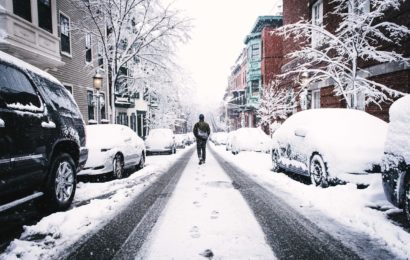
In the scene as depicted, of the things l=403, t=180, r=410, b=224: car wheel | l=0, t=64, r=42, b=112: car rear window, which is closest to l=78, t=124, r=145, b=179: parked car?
l=0, t=64, r=42, b=112: car rear window

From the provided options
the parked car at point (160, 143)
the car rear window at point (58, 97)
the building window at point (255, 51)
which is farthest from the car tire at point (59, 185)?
the building window at point (255, 51)

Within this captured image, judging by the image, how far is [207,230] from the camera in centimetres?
410

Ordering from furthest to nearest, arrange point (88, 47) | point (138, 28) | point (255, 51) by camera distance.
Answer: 1. point (255, 51)
2. point (88, 47)
3. point (138, 28)

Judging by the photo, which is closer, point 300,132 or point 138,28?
point 300,132

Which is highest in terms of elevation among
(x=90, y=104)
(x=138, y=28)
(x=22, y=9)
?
(x=138, y=28)

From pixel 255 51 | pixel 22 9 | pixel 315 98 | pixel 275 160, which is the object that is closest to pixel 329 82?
pixel 315 98

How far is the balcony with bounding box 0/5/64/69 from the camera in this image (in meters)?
10.1

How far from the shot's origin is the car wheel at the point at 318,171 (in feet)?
21.4

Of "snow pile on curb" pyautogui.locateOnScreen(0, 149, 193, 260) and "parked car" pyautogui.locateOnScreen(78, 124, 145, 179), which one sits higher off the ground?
"parked car" pyautogui.locateOnScreen(78, 124, 145, 179)

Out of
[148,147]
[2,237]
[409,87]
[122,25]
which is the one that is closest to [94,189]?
[2,237]

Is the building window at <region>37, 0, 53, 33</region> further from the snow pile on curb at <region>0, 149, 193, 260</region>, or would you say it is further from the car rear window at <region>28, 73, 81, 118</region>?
the snow pile on curb at <region>0, 149, 193, 260</region>

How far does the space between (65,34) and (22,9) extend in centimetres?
501

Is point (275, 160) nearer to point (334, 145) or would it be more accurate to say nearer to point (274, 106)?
point (334, 145)

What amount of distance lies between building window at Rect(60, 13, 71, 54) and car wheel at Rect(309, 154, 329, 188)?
13.6 meters
